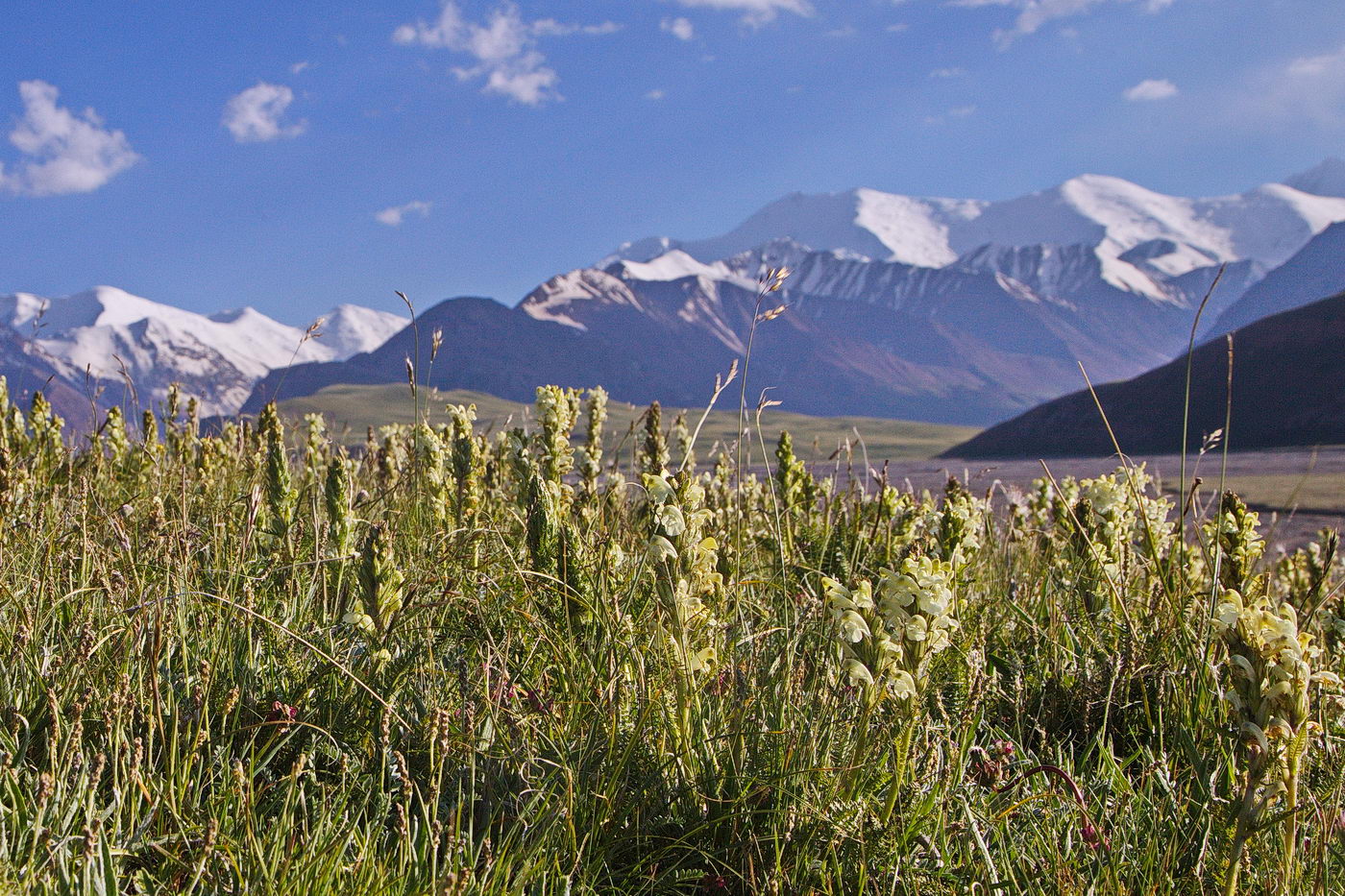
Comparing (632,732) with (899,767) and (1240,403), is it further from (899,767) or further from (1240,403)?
(1240,403)

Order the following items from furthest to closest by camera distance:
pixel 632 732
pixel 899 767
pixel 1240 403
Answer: pixel 1240 403 < pixel 632 732 < pixel 899 767

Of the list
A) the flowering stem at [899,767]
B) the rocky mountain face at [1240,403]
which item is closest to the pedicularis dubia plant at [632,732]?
the flowering stem at [899,767]

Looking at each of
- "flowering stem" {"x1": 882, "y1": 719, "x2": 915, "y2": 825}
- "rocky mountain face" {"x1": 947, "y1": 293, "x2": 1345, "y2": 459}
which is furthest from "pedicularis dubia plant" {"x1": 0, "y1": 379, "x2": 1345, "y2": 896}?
"rocky mountain face" {"x1": 947, "y1": 293, "x2": 1345, "y2": 459}

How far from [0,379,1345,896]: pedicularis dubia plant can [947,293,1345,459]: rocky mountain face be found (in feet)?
299

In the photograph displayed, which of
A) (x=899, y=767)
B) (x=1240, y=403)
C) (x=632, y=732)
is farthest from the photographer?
(x=1240, y=403)

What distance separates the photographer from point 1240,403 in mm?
93562

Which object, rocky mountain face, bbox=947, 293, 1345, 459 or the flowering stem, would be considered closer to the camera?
the flowering stem

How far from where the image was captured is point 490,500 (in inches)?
238

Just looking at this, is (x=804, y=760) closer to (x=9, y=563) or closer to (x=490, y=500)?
(x=9, y=563)

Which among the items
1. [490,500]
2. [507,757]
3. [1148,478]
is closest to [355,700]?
[507,757]

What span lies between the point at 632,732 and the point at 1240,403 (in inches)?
4304

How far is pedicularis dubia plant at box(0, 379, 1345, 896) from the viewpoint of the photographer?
2.02m

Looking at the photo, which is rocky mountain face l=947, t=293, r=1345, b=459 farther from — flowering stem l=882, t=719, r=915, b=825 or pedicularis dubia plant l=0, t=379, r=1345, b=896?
flowering stem l=882, t=719, r=915, b=825

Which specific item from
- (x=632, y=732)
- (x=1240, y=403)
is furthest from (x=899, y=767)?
(x=1240, y=403)
